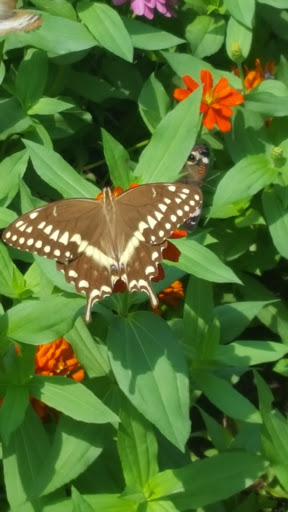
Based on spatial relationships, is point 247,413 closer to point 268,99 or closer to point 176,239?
point 176,239

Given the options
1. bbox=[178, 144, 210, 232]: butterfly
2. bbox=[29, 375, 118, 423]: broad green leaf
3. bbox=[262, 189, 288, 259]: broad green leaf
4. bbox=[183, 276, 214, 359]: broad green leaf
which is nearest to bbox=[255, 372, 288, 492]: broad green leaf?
bbox=[183, 276, 214, 359]: broad green leaf

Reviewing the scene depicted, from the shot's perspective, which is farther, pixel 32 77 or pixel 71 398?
pixel 32 77

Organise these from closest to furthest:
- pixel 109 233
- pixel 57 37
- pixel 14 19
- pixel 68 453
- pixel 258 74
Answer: pixel 109 233
pixel 68 453
pixel 14 19
pixel 57 37
pixel 258 74

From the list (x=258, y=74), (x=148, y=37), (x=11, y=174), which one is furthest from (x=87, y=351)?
(x=258, y=74)

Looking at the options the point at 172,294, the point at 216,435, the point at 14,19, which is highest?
the point at 14,19

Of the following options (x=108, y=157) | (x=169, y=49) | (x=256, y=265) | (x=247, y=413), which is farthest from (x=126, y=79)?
(x=247, y=413)

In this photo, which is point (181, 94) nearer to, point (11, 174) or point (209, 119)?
point (209, 119)

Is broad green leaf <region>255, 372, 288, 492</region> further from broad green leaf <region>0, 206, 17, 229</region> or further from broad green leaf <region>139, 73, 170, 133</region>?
broad green leaf <region>139, 73, 170, 133</region>
